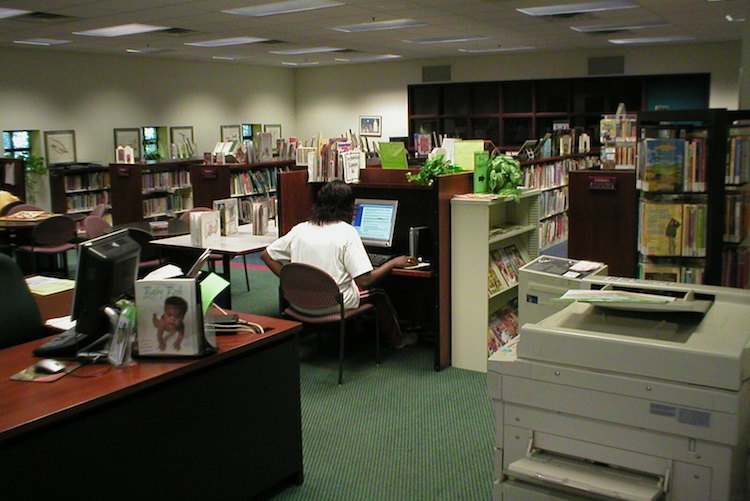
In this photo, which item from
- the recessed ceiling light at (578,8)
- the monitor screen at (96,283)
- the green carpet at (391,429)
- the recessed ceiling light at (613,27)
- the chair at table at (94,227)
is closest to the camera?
the monitor screen at (96,283)

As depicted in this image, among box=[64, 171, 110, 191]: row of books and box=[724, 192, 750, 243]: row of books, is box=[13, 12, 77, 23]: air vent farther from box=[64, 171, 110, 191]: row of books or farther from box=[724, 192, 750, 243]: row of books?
box=[724, 192, 750, 243]: row of books

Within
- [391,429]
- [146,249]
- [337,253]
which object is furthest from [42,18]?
[391,429]

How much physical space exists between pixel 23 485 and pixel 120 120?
1102 cm

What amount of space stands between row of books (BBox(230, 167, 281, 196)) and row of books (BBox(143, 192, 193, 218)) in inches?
85.0

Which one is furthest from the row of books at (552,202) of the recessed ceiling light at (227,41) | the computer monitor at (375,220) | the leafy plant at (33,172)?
the leafy plant at (33,172)

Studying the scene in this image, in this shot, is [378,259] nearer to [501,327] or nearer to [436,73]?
[501,327]

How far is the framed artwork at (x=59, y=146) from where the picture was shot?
11.0 meters

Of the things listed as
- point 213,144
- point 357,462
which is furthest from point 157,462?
point 213,144

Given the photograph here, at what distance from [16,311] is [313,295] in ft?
5.86

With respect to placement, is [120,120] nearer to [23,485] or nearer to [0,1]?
[0,1]

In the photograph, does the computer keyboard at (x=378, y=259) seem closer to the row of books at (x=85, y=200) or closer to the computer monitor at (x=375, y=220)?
the computer monitor at (x=375, y=220)

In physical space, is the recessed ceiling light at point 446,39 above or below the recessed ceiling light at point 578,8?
above

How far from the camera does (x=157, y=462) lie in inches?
101

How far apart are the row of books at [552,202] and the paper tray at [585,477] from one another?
748cm
